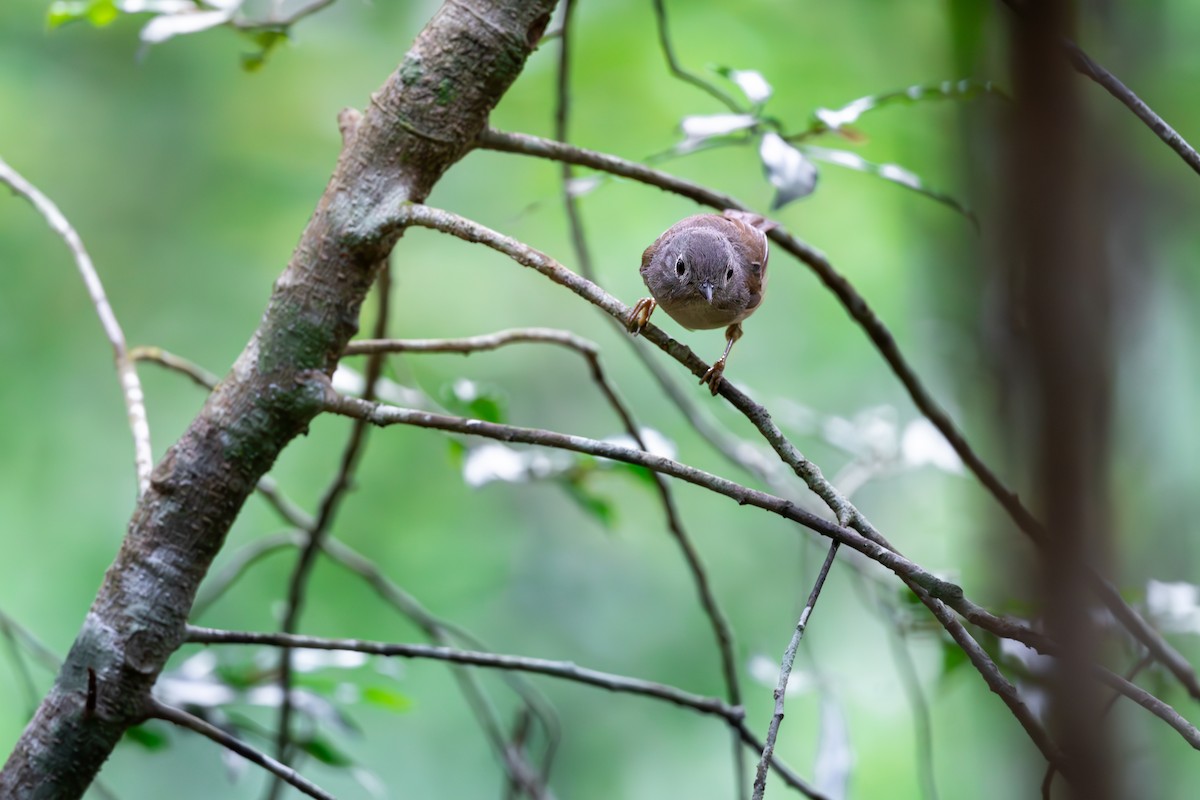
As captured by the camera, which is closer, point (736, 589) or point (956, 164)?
point (956, 164)

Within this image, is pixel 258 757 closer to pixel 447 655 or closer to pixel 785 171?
pixel 447 655

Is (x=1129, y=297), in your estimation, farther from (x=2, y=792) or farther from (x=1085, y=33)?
(x=2, y=792)

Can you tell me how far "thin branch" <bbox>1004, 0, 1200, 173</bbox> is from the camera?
1.24ft

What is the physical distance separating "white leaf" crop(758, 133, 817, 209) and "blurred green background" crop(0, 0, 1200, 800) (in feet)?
6.73

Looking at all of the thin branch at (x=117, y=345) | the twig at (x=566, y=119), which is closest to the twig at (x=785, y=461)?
the thin branch at (x=117, y=345)

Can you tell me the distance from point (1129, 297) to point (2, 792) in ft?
3.78

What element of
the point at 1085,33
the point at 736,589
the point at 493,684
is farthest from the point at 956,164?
the point at 493,684

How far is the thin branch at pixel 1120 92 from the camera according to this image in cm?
38

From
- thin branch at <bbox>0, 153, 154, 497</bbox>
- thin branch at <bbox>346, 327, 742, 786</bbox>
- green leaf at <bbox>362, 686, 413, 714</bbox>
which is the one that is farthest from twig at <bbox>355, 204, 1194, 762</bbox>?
green leaf at <bbox>362, 686, 413, 714</bbox>

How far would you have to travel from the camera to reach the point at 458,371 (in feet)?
14.1

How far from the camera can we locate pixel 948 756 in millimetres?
3611

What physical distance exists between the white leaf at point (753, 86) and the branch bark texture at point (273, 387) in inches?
13.7

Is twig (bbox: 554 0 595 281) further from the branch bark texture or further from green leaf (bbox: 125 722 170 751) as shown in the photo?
green leaf (bbox: 125 722 170 751)

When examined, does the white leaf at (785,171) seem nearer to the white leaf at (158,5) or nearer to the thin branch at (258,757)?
the thin branch at (258,757)
